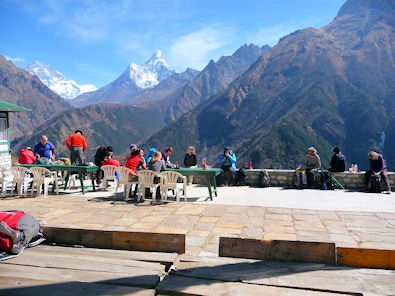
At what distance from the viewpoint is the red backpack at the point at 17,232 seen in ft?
10.1

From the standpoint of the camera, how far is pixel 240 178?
406 inches

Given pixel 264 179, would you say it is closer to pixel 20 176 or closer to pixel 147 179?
pixel 147 179

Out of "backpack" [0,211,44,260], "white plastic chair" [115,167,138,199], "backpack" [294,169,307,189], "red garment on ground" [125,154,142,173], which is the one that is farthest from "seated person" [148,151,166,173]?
"backpack" [294,169,307,189]

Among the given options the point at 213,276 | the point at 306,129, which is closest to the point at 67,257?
the point at 213,276

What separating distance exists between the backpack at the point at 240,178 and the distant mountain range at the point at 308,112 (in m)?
90.6

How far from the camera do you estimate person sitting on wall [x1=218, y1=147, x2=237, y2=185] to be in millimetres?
10164

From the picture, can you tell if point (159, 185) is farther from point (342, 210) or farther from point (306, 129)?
point (306, 129)

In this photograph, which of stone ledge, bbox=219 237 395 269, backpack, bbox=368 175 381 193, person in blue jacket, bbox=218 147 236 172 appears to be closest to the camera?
stone ledge, bbox=219 237 395 269

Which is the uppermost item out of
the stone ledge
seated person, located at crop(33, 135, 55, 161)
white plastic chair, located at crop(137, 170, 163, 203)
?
seated person, located at crop(33, 135, 55, 161)

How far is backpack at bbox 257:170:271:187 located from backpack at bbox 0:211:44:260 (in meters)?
7.42

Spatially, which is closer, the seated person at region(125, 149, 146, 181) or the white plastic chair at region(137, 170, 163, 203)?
the white plastic chair at region(137, 170, 163, 203)

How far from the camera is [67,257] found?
2.97m

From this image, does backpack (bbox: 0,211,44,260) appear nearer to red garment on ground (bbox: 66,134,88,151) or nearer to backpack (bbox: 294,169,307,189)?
red garment on ground (bbox: 66,134,88,151)

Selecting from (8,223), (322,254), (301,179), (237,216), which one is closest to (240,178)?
(301,179)
